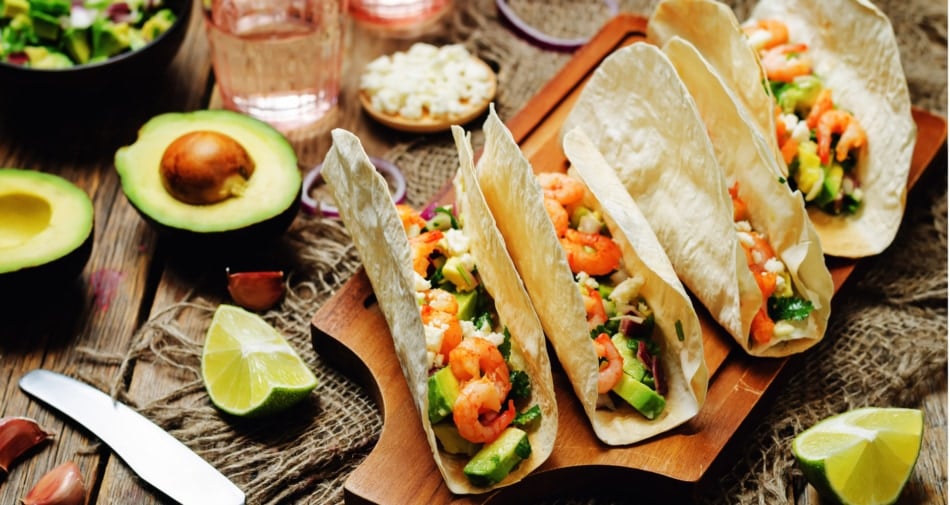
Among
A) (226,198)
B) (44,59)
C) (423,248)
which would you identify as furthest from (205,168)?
(44,59)

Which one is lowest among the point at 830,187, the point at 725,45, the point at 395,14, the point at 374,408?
the point at 374,408

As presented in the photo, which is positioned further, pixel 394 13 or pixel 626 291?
pixel 394 13

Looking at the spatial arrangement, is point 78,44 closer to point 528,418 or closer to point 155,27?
point 155,27

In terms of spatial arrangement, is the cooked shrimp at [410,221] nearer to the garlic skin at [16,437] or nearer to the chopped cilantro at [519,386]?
the chopped cilantro at [519,386]

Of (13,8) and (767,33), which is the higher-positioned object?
(767,33)

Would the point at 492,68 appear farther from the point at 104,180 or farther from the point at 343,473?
the point at 343,473

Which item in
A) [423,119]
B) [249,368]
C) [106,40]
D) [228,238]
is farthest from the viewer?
[423,119]

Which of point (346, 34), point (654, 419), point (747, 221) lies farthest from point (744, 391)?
point (346, 34)

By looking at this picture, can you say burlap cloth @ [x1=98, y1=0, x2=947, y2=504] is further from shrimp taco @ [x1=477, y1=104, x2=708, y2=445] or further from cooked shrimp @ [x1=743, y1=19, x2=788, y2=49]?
cooked shrimp @ [x1=743, y1=19, x2=788, y2=49]
